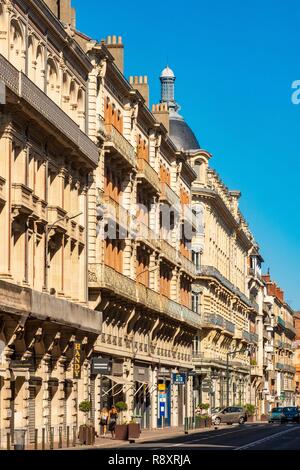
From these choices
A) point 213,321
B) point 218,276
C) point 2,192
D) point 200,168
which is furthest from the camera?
point 218,276

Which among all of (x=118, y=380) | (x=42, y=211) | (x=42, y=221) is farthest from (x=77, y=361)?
(x=118, y=380)

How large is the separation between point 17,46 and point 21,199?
21.0 ft

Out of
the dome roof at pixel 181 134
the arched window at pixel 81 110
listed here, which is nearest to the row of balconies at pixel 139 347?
the arched window at pixel 81 110

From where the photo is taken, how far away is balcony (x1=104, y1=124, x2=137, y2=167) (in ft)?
228

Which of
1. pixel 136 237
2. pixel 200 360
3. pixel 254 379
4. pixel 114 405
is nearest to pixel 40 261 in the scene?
pixel 114 405

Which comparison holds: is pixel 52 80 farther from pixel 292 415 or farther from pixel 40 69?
pixel 292 415

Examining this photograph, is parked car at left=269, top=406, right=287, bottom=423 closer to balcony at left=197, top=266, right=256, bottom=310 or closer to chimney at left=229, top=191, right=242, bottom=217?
balcony at left=197, top=266, right=256, bottom=310

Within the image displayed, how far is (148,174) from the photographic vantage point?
81.4m

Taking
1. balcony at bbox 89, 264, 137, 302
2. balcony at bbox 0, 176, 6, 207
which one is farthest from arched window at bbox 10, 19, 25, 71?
balcony at bbox 89, 264, 137, 302

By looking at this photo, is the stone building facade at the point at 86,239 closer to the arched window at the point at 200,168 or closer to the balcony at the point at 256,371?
the arched window at the point at 200,168

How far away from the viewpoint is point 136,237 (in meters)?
78.3

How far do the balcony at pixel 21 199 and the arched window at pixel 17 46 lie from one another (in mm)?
5042

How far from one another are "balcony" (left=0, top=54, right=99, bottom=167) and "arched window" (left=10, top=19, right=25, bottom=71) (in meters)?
1.37

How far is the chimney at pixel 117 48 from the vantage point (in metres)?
79.7
